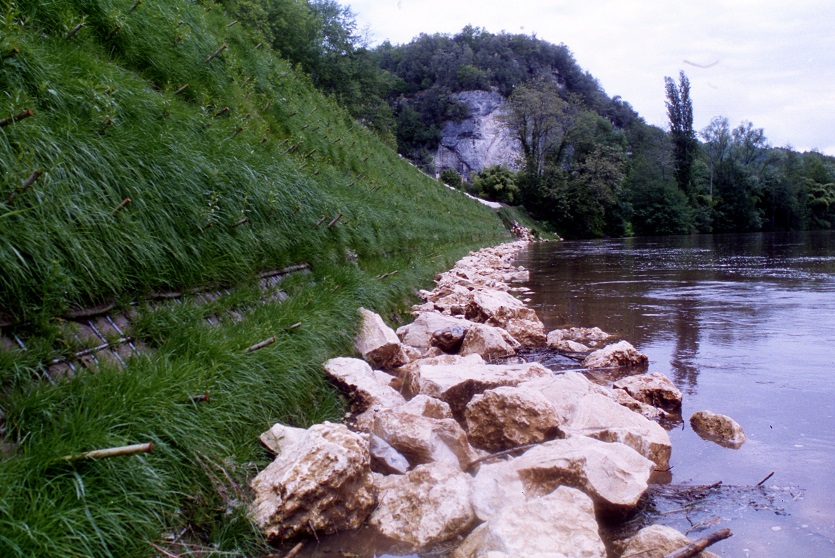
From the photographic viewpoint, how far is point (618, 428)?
3.32m

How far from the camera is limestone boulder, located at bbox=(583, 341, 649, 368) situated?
5254 mm

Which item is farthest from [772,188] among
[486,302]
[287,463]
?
[287,463]

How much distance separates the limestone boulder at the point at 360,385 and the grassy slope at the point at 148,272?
0.11 metres

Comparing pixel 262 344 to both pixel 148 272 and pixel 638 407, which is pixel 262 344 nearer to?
pixel 148 272

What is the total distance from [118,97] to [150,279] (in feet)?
5.74

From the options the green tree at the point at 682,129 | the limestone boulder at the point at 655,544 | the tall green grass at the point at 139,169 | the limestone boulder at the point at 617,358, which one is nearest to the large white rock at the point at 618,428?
the limestone boulder at the point at 655,544

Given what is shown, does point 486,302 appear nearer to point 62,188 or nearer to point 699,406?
point 699,406

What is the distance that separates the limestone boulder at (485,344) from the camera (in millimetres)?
5484

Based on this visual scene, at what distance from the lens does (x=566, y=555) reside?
2109 mm

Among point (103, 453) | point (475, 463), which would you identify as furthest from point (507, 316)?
point (103, 453)

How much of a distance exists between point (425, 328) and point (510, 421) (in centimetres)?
264

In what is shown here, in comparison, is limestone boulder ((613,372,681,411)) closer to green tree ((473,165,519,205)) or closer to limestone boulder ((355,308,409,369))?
limestone boulder ((355,308,409,369))

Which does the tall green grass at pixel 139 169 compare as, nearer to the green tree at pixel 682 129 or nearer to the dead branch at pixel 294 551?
the dead branch at pixel 294 551

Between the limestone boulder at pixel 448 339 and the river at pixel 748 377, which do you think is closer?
the river at pixel 748 377
